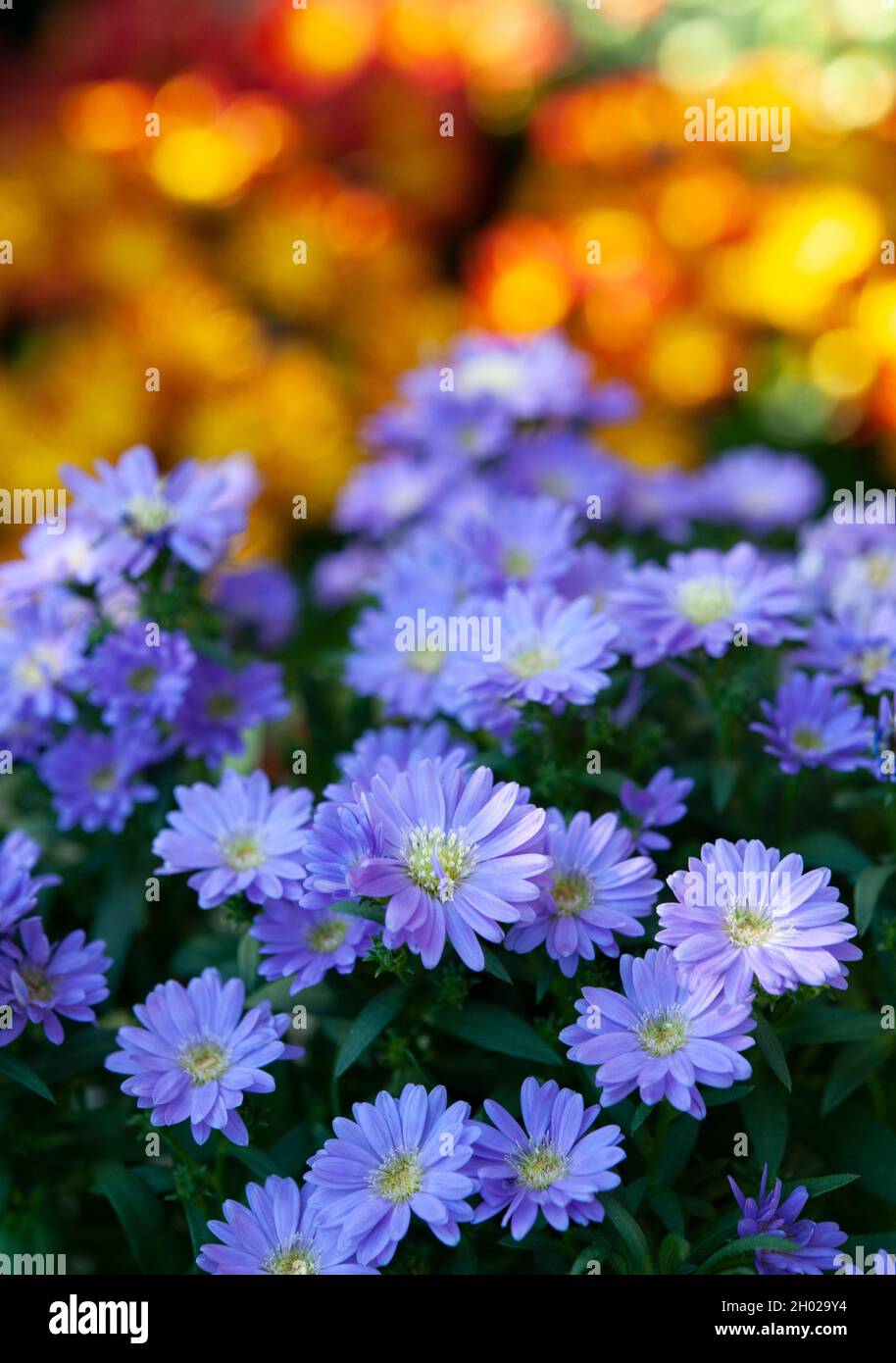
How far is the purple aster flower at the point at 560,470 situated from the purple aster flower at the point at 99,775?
0.57m

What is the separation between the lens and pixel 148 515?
4.04ft

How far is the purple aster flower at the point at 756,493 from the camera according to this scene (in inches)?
65.6

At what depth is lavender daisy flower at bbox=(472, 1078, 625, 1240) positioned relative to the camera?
0.82 meters

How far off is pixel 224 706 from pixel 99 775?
13cm

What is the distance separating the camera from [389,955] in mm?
875

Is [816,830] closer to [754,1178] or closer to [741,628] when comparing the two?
[741,628]

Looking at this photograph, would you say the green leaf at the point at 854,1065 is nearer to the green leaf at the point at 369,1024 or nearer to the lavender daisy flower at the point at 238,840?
the green leaf at the point at 369,1024

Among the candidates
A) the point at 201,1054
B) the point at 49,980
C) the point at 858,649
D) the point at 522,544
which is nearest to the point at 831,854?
the point at 858,649

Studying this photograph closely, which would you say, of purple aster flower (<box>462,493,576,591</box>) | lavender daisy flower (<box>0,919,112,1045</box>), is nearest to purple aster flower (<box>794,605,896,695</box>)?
purple aster flower (<box>462,493,576,591</box>)

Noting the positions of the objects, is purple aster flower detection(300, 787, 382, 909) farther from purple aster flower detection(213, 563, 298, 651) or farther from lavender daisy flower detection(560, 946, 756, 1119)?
purple aster flower detection(213, 563, 298, 651)

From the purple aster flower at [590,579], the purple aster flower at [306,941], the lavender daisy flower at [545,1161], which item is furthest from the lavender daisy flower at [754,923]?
the purple aster flower at [590,579]

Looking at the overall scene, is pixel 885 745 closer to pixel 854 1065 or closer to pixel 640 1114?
pixel 854 1065
